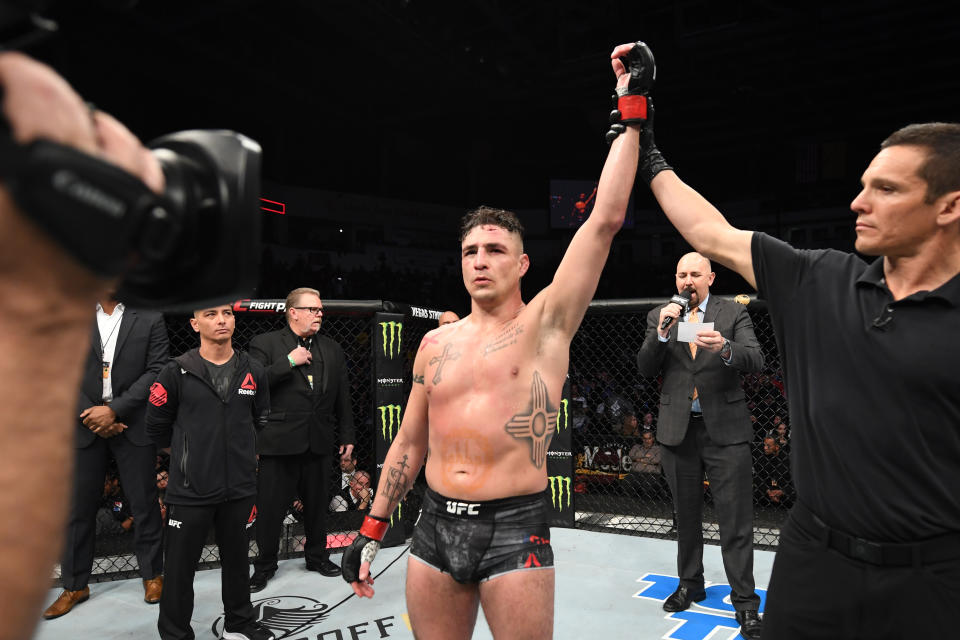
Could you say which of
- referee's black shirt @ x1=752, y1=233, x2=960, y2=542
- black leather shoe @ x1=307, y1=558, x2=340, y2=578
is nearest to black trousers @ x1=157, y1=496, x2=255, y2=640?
black leather shoe @ x1=307, y1=558, x2=340, y2=578

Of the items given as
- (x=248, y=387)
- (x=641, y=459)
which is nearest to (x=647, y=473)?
(x=641, y=459)

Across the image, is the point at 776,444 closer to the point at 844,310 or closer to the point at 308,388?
the point at 308,388

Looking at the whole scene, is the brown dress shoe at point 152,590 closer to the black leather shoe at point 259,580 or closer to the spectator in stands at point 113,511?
the black leather shoe at point 259,580

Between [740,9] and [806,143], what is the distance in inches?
254

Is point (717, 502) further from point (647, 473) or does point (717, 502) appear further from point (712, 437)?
point (647, 473)

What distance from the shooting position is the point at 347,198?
49.3 ft

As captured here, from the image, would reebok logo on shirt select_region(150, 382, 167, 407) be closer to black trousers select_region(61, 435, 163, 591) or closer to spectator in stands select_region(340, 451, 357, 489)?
black trousers select_region(61, 435, 163, 591)

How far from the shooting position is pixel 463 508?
195cm

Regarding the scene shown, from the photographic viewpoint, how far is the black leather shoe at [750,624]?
10.3 ft

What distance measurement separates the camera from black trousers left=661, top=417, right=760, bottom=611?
11.1 ft

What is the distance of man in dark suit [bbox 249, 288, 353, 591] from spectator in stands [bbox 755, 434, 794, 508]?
3504 millimetres

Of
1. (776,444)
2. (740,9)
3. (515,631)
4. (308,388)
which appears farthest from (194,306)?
(740,9)

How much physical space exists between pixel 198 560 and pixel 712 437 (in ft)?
8.94

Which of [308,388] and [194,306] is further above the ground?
[194,306]
